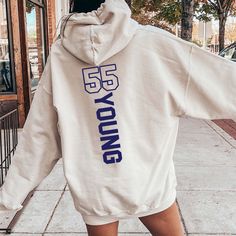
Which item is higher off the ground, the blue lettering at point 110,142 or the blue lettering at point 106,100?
the blue lettering at point 106,100

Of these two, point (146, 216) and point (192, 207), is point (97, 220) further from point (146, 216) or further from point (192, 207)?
point (192, 207)

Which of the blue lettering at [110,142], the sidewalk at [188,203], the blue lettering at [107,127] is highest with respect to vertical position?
the blue lettering at [107,127]

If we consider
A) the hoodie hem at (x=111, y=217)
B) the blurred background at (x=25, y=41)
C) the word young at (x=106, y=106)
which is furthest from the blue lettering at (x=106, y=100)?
the blurred background at (x=25, y=41)

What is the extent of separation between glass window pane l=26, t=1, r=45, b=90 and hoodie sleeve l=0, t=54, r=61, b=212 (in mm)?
7135

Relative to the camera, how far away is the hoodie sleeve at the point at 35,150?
1.67m

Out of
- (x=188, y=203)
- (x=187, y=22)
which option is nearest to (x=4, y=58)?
(x=187, y=22)

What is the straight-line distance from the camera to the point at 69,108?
1600mm

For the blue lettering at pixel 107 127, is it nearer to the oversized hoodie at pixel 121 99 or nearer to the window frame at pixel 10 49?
the oversized hoodie at pixel 121 99

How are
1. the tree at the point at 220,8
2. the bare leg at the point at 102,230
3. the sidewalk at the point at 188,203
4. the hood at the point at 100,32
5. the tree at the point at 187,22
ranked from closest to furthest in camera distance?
the hood at the point at 100,32 < the bare leg at the point at 102,230 < the sidewalk at the point at 188,203 < the tree at the point at 187,22 < the tree at the point at 220,8

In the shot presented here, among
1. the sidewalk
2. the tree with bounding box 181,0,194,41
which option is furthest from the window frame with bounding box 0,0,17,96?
the tree with bounding box 181,0,194,41

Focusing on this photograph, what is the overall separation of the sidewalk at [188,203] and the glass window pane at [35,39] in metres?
4.50

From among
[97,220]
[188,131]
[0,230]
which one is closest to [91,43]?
[97,220]

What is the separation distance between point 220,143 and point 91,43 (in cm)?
532

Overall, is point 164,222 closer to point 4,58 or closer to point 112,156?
point 112,156
